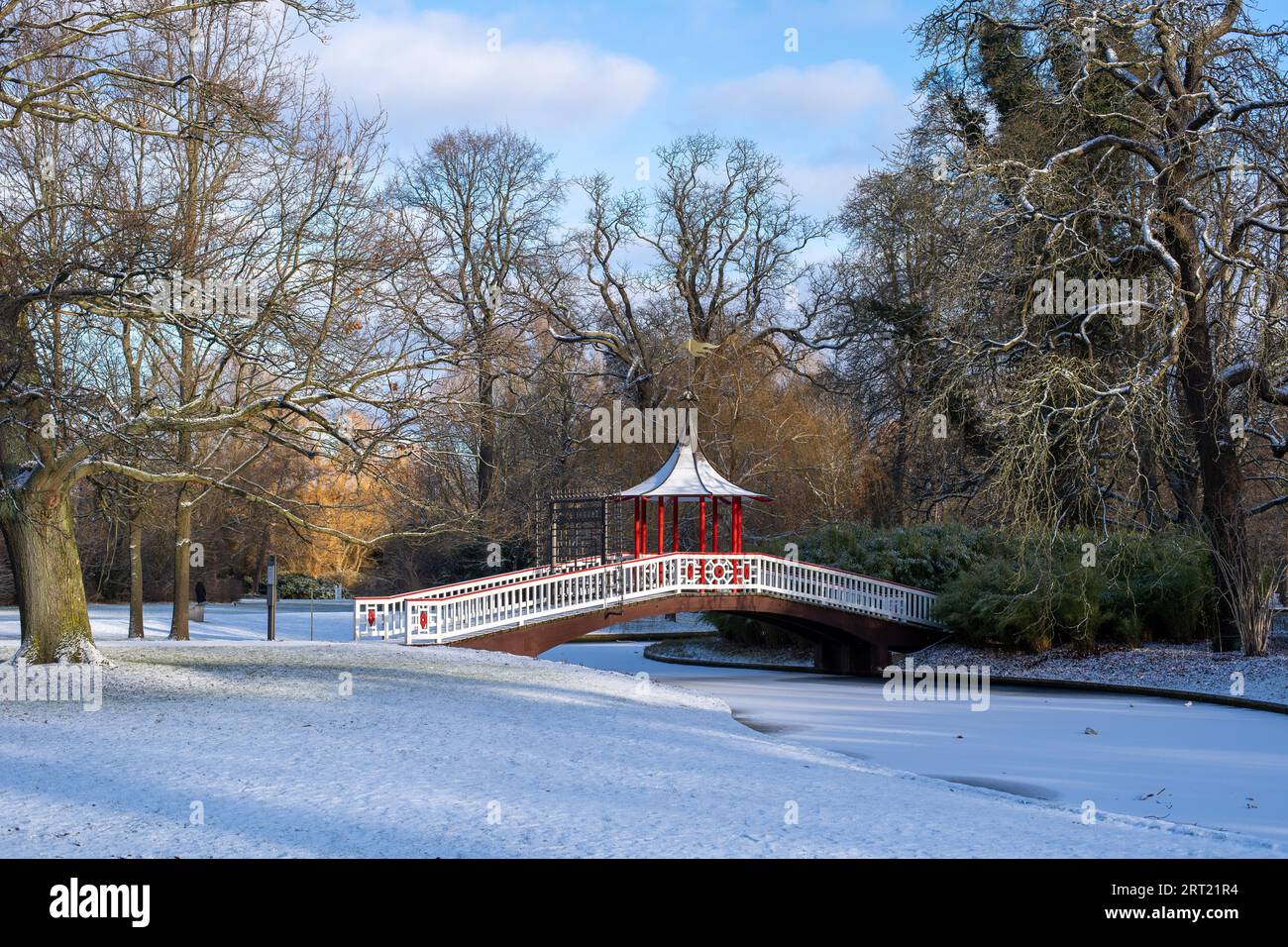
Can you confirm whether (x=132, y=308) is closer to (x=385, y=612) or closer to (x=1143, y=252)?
(x=385, y=612)

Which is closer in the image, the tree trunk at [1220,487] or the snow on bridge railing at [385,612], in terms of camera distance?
the tree trunk at [1220,487]

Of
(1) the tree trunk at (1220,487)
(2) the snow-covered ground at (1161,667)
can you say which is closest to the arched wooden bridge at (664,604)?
(2) the snow-covered ground at (1161,667)

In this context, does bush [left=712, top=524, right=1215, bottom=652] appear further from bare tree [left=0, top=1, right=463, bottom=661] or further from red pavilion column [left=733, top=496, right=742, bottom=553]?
bare tree [left=0, top=1, right=463, bottom=661]

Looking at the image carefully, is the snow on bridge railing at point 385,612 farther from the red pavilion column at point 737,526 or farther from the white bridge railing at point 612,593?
the red pavilion column at point 737,526

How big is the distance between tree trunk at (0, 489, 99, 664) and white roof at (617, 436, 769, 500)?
1288cm

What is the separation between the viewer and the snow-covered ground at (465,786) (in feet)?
24.6

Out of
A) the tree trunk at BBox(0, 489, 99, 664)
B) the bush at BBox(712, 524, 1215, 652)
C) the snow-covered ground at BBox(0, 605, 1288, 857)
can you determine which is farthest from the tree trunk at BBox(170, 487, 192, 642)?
the bush at BBox(712, 524, 1215, 652)

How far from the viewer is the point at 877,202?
3431cm

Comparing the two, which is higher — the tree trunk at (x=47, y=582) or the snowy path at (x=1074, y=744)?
the tree trunk at (x=47, y=582)

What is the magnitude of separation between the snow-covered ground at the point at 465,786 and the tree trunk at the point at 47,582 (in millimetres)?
1029

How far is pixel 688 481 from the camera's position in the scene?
26.9 m

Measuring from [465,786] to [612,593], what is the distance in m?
13.9

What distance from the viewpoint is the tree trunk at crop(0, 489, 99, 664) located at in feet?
48.3
